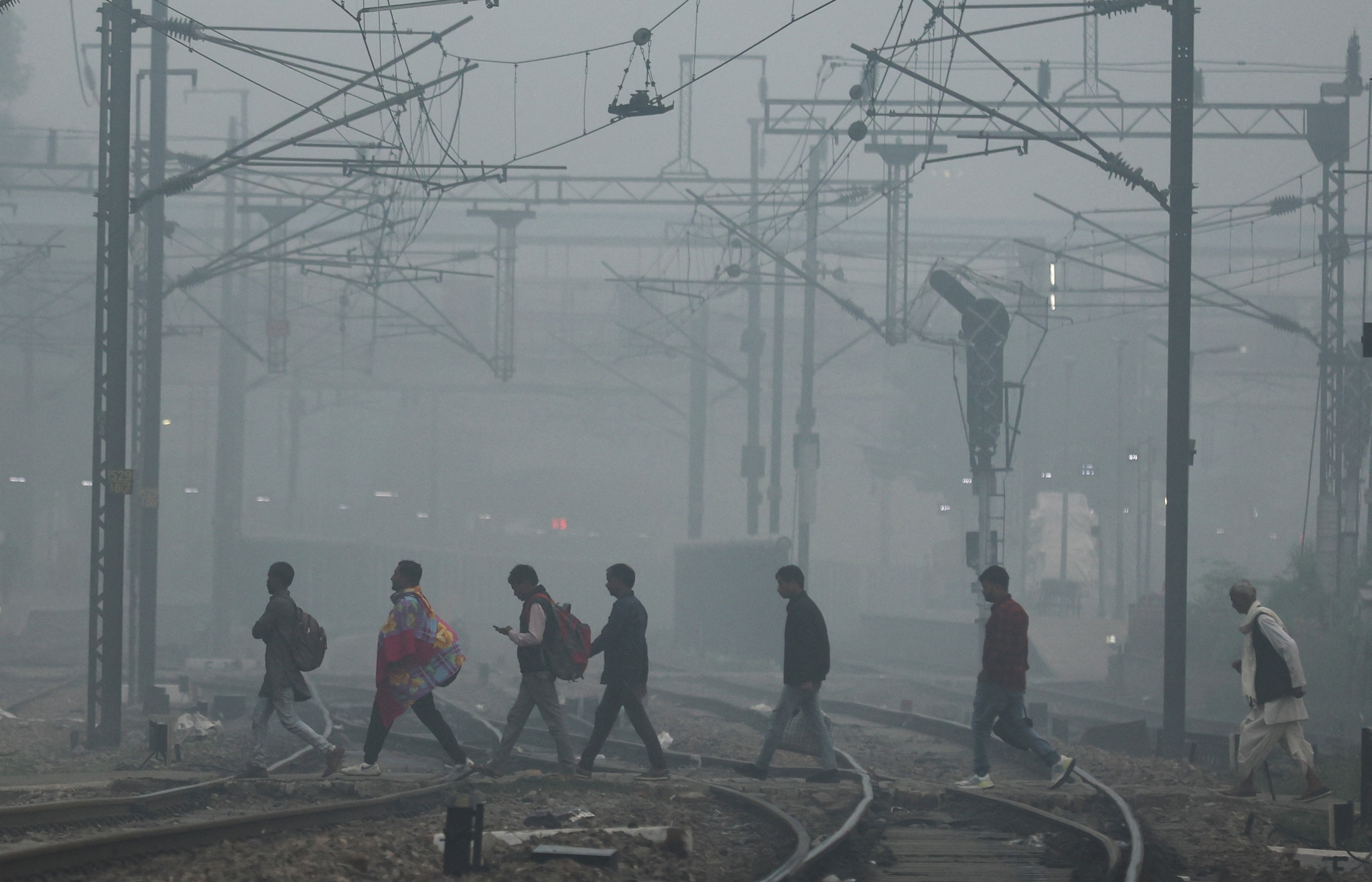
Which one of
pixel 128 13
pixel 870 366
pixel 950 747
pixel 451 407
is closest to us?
pixel 128 13

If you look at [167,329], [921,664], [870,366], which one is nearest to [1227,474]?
[870,366]

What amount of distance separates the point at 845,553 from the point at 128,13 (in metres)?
63.1

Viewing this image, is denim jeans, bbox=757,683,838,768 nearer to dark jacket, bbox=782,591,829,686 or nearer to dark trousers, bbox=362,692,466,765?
dark jacket, bbox=782,591,829,686

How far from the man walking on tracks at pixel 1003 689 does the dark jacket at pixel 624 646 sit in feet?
8.63

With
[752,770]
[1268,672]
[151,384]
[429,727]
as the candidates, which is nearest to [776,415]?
[151,384]

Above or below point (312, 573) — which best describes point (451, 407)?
above

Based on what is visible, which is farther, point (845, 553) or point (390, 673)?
point (845, 553)

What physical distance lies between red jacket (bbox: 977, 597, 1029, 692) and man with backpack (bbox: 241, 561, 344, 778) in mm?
5082

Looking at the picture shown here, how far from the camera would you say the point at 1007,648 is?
12180 millimetres

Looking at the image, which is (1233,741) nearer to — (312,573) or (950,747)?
(950,747)

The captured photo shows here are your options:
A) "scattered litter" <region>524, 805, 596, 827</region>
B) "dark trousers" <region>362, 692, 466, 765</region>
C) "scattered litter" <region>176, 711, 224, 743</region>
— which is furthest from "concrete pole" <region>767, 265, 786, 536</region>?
"scattered litter" <region>524, 805, 596, 827</region>

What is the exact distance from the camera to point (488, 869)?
26.4ft

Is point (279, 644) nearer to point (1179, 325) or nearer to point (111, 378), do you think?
point (111, 378)

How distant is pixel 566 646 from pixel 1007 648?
342 centimetres
